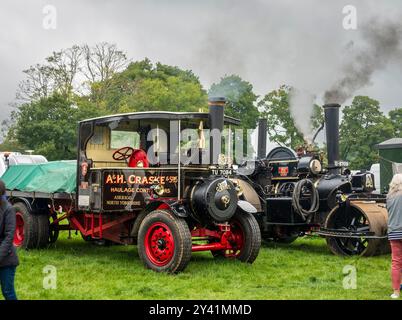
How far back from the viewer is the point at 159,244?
7164 mm

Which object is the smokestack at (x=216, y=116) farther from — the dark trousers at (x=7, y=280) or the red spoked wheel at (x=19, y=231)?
Answer: the red spoked wheel at (x=19, y=231)

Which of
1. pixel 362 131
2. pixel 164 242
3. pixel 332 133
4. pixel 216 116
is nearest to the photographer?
pixel 164 242

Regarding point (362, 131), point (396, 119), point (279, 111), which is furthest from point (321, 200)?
point (396, 119)

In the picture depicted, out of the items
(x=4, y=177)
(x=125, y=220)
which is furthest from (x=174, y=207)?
A: (x=4, y=177)

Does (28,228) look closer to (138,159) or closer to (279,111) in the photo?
(138,159)

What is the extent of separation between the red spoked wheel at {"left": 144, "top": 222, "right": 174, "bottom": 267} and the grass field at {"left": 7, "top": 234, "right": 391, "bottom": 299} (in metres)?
0.20

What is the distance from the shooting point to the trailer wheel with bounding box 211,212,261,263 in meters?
7.85

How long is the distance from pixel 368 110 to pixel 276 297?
3173cm

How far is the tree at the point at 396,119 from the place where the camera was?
38.6 m

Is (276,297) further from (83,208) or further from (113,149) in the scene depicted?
(113,149)

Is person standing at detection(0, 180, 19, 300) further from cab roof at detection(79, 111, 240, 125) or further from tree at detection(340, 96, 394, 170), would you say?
tree at detection(340, 96, 394, 170)

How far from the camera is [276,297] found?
5.93 m

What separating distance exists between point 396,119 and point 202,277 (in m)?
36.0

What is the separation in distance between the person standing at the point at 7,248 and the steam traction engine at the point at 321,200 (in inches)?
215
